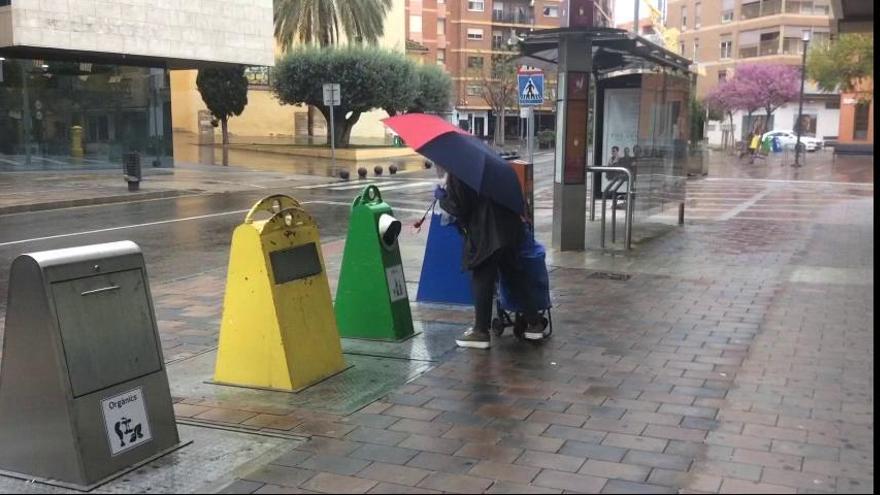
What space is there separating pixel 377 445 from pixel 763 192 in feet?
65.7

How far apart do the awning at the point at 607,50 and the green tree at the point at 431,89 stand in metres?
29.2

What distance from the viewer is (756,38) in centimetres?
6631

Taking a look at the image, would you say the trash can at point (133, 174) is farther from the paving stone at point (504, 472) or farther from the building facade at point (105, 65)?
the paving stone at point (504, 472)

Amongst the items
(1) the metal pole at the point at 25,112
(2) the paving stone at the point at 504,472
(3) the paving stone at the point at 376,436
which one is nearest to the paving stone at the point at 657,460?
(2) the paving stone at the point at 504,472

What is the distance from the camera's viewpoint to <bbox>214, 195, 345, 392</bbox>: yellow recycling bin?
495 centimetres

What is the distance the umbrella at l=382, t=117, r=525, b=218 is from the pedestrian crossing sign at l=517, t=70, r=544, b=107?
9.82 meters

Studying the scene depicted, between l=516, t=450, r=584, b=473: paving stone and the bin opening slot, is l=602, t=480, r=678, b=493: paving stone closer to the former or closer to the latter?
l=516, t=450, r=584, b=473: paving stone

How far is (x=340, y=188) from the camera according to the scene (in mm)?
23906

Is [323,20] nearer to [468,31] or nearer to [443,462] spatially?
[468,31]

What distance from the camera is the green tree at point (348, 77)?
3784 cm

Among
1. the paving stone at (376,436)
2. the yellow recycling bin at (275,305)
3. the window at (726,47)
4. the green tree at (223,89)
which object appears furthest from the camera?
the window at (726,47)

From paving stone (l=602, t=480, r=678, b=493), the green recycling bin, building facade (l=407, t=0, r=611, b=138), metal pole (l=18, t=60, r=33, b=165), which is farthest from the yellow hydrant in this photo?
building facade (l=407, t=0, r=611, b=138)

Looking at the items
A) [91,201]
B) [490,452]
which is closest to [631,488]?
[490,452]

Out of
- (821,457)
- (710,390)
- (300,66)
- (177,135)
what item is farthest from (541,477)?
(177,135)
